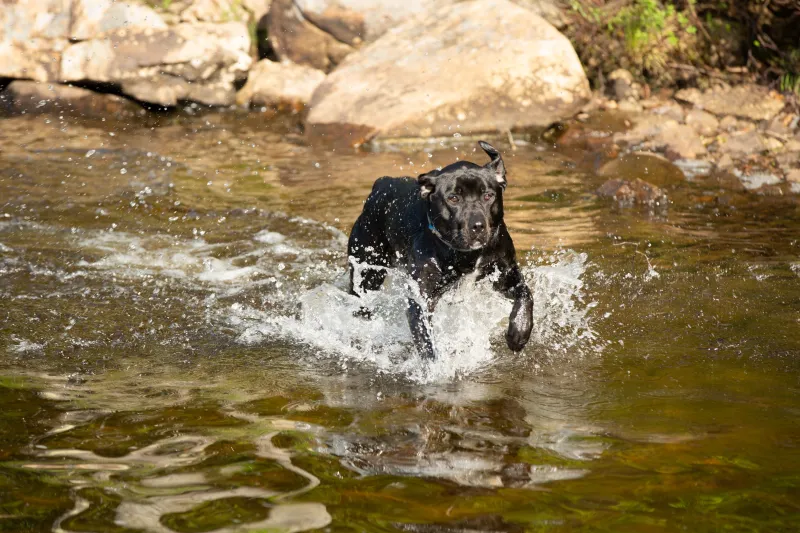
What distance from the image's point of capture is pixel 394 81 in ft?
44.1

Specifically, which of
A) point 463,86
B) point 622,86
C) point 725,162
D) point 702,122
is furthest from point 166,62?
point 725,162

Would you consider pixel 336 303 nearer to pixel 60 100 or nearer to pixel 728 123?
pixel 728 123

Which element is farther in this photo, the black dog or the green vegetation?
the green vegetation

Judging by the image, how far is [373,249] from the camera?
7.45m

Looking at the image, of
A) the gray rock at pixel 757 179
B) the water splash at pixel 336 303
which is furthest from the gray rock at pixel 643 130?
the water splash at pixel 336 303

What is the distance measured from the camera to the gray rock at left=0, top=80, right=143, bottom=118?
15.2 metres

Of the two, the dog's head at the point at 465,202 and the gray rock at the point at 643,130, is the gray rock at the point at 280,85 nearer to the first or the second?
the gray rock at the point at 643,130

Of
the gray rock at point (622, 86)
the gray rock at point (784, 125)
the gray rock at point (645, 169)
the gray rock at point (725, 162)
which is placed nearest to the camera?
the gray rock at point (645, 169)

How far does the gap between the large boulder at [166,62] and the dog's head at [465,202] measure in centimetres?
1009

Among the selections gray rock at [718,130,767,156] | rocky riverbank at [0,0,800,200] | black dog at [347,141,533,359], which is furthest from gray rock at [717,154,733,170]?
black dog at [347,141,533,359]

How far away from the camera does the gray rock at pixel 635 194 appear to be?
10.1 m

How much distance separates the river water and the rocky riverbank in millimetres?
1647

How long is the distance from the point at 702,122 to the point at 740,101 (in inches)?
29.4

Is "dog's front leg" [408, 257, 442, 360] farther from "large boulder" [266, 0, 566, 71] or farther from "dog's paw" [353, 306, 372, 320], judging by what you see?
"large boulder" [266, 0, 566, 71]
